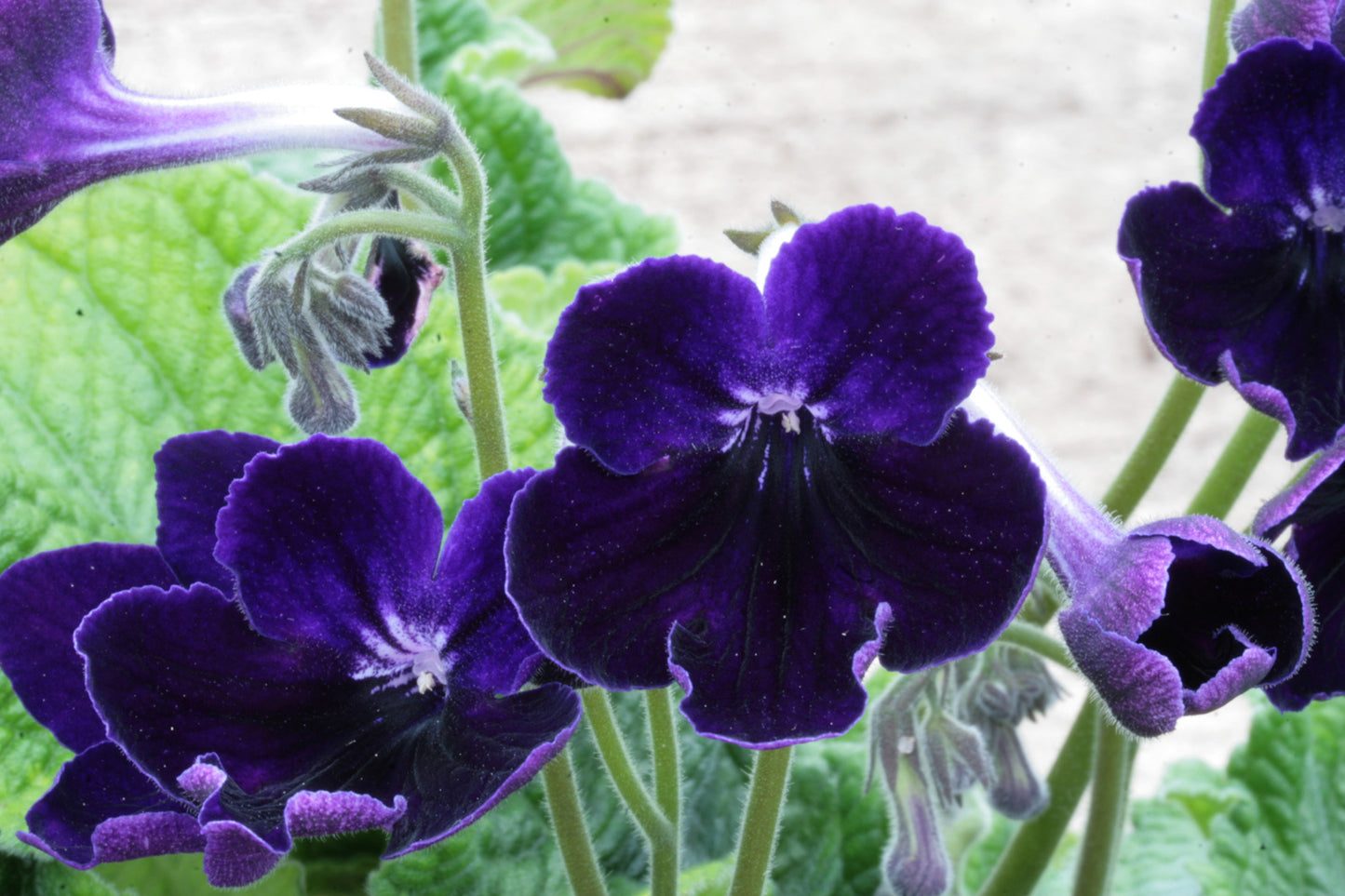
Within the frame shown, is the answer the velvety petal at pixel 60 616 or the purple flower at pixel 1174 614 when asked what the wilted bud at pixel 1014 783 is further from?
the velvety petal at pixel 60 616

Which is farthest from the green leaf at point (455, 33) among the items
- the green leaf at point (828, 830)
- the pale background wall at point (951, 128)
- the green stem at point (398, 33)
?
the pale background wall at point (951, 128)

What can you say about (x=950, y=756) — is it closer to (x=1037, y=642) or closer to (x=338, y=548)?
(x=1037, y=642)

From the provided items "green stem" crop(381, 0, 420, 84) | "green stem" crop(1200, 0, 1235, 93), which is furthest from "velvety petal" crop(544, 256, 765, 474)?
"green stem" crop(381, 0, 420, 84)

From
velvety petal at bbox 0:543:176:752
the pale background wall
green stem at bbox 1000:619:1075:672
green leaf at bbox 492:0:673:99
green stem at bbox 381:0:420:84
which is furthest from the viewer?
the pale background wall

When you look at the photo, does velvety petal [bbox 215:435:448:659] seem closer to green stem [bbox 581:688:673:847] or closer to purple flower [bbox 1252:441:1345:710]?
green stem [bbox 581:688:673:847]

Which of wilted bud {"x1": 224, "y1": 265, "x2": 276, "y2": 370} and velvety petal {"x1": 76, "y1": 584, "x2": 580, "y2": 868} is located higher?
wilted bud {"x1": 224, "y1": 265, "x2": 276, "y2": 370}

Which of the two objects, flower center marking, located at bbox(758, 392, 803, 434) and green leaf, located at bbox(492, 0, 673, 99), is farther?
green leaf, located at bbox(492, 0, 673, 99)

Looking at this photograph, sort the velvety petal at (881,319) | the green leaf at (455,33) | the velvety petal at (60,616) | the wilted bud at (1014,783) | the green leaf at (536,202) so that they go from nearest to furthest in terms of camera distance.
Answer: the velvety petal at (881,319) → the velvety petal at (60,616) → the wilted bud at (1014,783) → the green leaf at (536,202) → the green leaf at (455,33)
